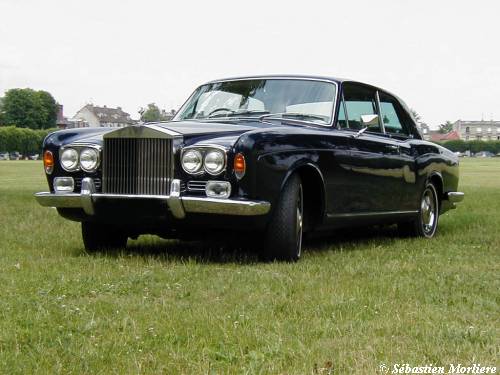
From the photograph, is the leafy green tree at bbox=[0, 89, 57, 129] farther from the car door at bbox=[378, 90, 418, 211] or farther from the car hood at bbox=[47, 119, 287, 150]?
the car hood at bbox=[47, 119, 287, 150]

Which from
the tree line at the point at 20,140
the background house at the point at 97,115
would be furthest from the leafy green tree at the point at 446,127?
the tree line at the point at 20,140

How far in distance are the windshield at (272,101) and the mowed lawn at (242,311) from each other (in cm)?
125

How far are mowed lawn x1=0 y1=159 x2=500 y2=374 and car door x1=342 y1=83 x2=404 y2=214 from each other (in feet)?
2.01

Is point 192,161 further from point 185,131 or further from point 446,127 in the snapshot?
point 446,127

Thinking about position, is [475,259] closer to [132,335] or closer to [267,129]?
[267,129]

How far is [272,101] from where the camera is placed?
7.34m

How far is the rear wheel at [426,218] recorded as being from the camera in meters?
8.88

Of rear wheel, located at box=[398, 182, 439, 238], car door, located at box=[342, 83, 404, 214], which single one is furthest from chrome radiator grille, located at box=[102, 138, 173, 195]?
rear wheel, located at box=[398, 182, 439, 238]

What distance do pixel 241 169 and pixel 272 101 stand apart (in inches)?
61.2

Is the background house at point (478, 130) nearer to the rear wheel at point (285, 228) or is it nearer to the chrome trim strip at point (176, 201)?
the rear wheel at point (285, 228)

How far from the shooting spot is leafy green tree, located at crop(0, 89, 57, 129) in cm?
11675

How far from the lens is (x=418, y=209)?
8.80m

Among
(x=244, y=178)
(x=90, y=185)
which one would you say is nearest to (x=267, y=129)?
(x=244, y=178)

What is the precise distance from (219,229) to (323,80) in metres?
2.00
